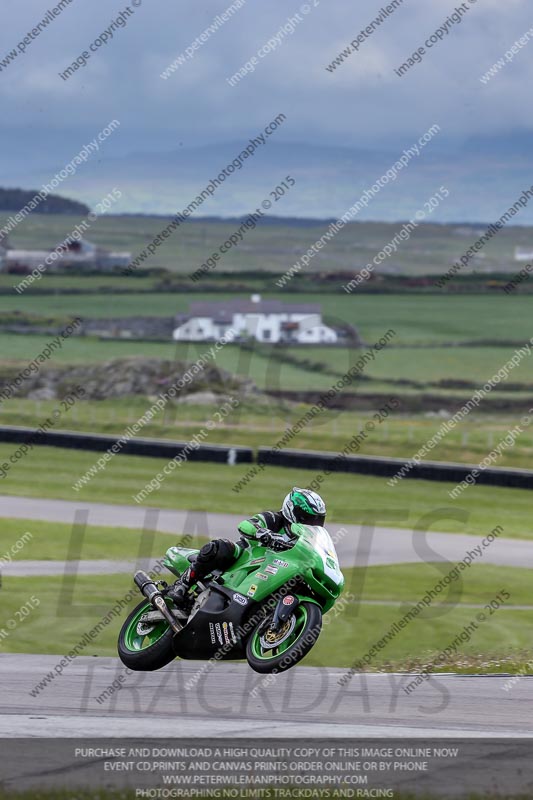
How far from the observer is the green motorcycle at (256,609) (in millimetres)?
9516

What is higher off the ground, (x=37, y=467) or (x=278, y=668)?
(x=278, y=668)

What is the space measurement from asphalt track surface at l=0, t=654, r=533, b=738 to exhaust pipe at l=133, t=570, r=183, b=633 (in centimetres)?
59

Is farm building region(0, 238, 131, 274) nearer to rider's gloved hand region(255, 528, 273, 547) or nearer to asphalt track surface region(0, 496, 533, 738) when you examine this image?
asphalt track surface region(0, 496, 533, 738)

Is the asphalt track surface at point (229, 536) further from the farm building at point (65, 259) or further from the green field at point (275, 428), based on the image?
the farm building at point (65, 259)

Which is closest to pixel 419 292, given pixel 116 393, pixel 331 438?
pixel 116 393

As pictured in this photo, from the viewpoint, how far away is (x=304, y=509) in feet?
33.3

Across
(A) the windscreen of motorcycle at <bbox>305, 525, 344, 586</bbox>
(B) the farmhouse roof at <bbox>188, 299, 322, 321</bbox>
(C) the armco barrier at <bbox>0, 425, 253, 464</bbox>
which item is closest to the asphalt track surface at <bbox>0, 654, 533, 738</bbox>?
(A) the windscreen of motorcycle at <bbox>305, 525, 344, 586</bbox>

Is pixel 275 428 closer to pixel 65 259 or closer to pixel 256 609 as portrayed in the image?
pixel 256 609

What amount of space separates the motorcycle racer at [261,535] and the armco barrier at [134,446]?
23.8 m

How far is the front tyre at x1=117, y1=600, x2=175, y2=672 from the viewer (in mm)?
10297

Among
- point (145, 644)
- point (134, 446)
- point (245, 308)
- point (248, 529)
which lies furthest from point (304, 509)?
point (245, 308)

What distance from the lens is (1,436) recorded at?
38.7 metres

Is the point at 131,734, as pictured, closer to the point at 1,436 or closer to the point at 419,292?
the point at 1,436

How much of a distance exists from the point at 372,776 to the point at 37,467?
2790cm
